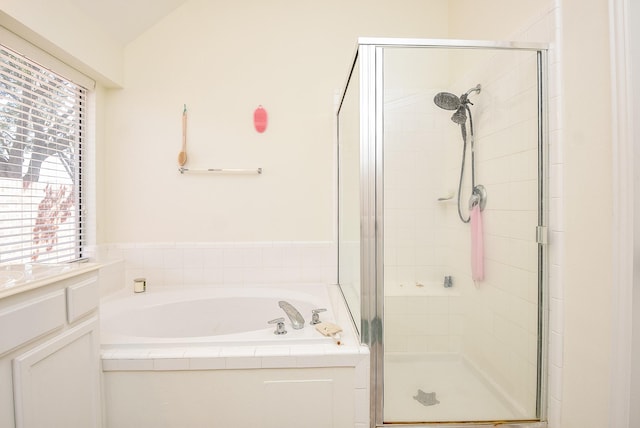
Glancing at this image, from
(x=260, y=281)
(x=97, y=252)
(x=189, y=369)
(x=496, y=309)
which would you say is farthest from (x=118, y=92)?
(x=496, y=309)

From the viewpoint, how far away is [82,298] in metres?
1.17

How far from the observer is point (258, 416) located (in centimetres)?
132

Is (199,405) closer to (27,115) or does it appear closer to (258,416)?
(258,416)

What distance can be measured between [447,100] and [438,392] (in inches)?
50.0

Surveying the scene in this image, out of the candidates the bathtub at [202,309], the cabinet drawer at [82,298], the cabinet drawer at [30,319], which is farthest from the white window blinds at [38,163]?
the cabinet drawer at [30,319]

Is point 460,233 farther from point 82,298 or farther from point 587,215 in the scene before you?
point 82,298

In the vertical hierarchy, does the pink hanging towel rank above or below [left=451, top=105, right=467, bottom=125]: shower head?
below

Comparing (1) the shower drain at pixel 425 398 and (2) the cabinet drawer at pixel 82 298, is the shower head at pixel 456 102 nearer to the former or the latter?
(1) the shower drain at pixel 425 398

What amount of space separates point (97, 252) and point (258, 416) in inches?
66.7

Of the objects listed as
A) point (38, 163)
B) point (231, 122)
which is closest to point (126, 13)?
point (231, 122)

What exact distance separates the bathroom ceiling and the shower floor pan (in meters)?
2.56

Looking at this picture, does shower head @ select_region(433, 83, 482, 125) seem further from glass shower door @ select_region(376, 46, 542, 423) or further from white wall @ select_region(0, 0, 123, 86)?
white wall @ select_region(0, 0, 123, 86)

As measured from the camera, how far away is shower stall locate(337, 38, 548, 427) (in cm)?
133

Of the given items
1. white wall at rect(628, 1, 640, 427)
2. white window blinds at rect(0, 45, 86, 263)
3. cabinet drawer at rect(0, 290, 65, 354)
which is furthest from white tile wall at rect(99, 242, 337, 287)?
white wall at rect(628, 1, 640, 427)
